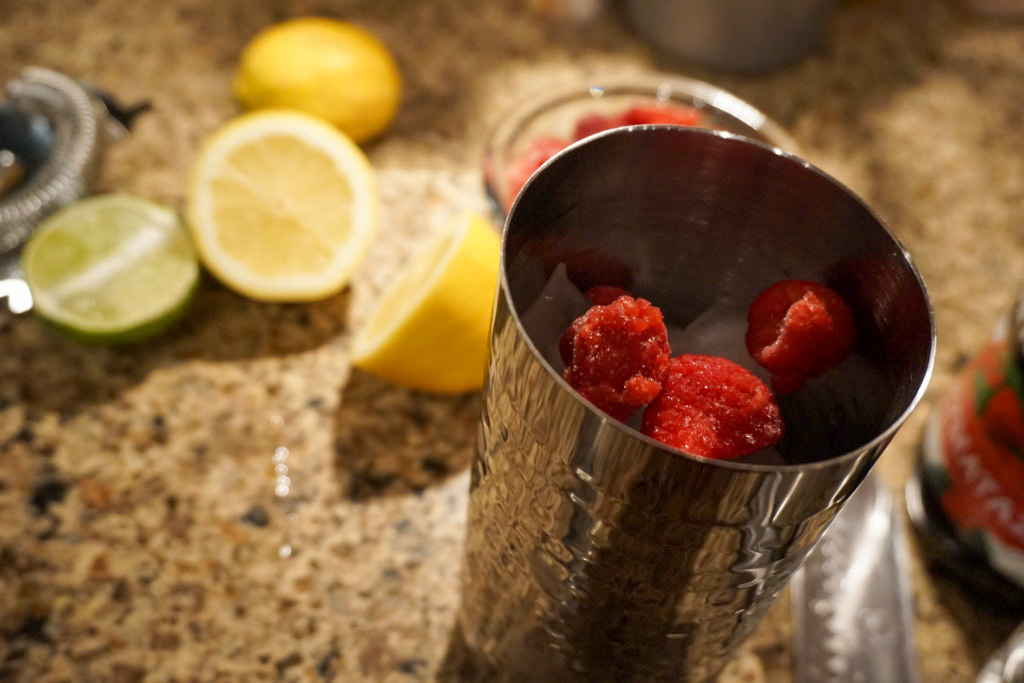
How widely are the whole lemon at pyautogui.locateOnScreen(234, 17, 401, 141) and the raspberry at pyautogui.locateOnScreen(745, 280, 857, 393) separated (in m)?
0.50

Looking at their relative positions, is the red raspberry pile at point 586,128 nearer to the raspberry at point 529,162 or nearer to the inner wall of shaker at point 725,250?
the raspberry at point 529,162

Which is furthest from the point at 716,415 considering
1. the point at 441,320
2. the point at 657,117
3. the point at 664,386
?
the point at 657,117

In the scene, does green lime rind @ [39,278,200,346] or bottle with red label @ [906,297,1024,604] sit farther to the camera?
green lime rind @ [39,278,200,346]

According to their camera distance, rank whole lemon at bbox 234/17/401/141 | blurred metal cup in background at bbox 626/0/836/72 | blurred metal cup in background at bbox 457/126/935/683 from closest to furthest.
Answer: blurred metal cup in background at bbox 457/126/935/683
whole lemon at bbox 234/17/401/141
blurred metal cup in background at bbox 626/0/836/72

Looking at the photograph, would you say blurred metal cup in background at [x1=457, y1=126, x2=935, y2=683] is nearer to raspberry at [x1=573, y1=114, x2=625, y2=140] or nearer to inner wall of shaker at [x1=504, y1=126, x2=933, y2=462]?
inner wall of shaker at [x1=504, y1=126, x2=933, y2=462]

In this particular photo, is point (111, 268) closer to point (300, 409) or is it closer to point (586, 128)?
point (300, 409)

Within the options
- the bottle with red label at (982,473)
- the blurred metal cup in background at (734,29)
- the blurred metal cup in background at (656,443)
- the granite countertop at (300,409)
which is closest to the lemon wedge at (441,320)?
the granite countertop at (300,409)

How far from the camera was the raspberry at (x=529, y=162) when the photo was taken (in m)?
0.70

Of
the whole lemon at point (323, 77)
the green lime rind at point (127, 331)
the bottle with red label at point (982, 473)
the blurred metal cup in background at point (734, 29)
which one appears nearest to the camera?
the bottle with red label at point (982, 473)

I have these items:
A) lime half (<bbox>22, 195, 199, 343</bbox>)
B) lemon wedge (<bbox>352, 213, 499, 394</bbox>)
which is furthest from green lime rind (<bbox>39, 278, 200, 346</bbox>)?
lemon wedge (<bbox>352, 213, 499, 394</bbox>)

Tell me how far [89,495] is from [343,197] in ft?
0.98

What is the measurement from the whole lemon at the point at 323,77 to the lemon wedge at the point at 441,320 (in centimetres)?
21

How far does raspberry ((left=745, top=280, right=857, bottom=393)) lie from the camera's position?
41cm

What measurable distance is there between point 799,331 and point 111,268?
53cm
